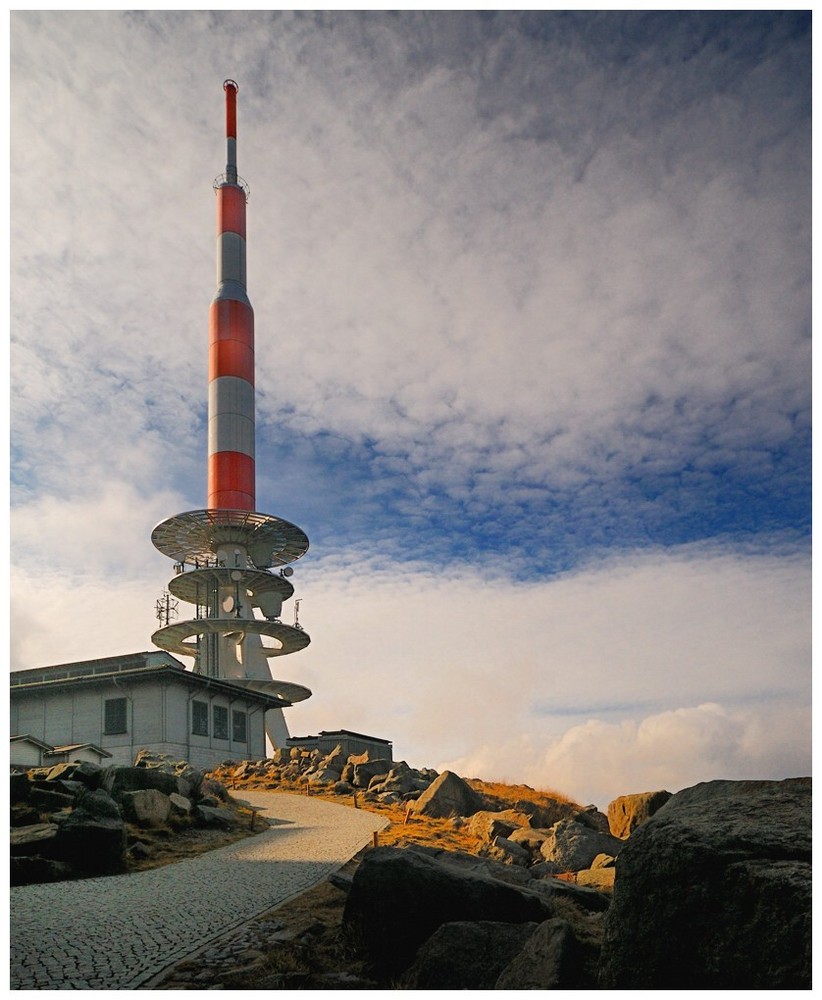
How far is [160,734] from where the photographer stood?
3988 cm

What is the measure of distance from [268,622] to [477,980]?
47.3 m

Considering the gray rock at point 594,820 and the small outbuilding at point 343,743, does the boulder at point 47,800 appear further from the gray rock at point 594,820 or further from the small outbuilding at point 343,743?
the small outbuilding at point 343,743

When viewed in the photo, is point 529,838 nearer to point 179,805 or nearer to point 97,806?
point 179,805

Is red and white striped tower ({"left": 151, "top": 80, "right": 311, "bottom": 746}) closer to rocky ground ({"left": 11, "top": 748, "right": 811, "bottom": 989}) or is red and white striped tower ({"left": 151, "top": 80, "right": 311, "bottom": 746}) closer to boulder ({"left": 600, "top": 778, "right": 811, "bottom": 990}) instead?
rocky ground ({"left": 11, "top": 748, "right": 811, "bottom": 989})

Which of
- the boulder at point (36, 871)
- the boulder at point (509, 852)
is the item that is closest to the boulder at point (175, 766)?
the boulder at point (36, 871)

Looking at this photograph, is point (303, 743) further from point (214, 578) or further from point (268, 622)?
point (214, 578)

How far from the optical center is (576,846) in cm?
1764

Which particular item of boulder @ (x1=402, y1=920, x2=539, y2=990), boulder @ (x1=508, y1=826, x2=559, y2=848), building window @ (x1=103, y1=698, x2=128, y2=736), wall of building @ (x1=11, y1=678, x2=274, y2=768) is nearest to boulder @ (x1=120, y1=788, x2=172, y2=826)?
boulder @ (x1=508, y1=826, x2=559, y2=848)

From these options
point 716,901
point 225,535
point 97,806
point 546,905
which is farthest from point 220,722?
point 716,901

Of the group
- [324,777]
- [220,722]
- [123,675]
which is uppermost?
[123,675]

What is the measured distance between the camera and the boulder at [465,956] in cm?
893

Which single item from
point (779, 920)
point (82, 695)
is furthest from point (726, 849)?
point (82, 695)

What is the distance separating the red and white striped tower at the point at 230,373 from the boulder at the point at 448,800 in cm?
3017

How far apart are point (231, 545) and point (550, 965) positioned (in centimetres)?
4956
